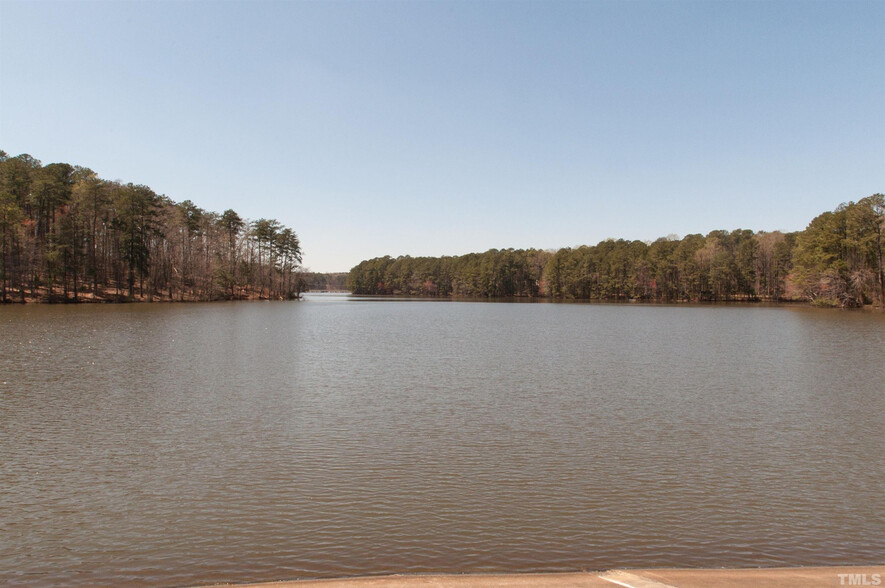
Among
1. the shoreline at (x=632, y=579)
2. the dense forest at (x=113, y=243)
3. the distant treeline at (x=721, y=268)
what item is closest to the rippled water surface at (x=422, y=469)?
the shoreline at (x=632, y=579)

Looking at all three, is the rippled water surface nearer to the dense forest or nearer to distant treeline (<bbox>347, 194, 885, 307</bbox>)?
the dense forest

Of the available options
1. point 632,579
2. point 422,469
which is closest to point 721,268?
point 422,469

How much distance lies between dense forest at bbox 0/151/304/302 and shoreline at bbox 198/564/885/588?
80523mm

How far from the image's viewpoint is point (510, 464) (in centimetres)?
1163

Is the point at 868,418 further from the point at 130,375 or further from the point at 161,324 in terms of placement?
the point at 161,324

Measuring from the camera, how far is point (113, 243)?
86625 mm

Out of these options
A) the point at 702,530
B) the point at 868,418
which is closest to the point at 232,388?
the point at 702,530

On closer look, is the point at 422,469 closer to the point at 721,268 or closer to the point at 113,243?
the point at 113,243

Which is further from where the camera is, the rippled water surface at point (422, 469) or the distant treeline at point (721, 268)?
the distant treeline at point (721, 268)

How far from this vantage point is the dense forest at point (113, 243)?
232 ft

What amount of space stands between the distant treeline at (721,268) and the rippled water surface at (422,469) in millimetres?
69751

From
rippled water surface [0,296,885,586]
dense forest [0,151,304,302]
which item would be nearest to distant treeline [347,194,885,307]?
rippled water surface [0,296,885,586]

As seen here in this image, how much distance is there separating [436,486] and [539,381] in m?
12.0

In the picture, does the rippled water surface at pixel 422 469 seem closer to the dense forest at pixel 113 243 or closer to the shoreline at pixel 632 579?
the shoreline at pixel 632 579
